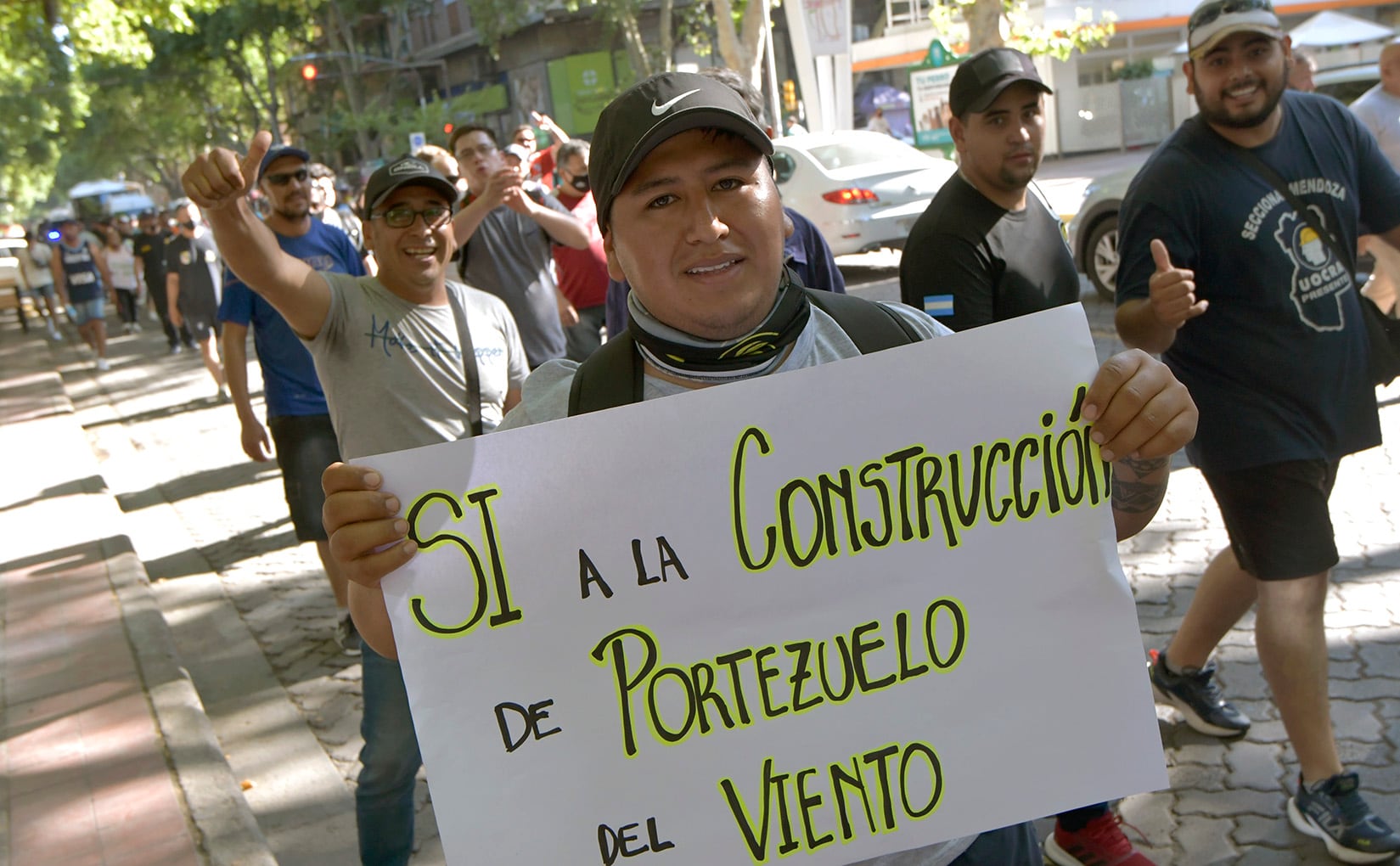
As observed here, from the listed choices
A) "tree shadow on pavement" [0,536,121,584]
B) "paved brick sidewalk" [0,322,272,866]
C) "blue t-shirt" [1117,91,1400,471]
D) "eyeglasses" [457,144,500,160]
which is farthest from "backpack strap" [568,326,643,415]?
"tree shadow on pavement" [0,536,121,584]

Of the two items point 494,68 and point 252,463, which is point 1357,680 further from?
point 494,68

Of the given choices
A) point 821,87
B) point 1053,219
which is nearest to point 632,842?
point 1053,219

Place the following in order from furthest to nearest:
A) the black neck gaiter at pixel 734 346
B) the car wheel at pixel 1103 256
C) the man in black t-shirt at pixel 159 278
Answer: the man in black t-shirt at pixel 159 278
the car wheel at pixel 1103 256
the black neck gaiter at pixel 734 346

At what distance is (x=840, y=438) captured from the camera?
1803 millimetres

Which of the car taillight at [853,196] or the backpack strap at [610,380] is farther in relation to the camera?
the car taillight at [853,196]

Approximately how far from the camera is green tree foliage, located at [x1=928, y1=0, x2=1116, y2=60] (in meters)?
16.5

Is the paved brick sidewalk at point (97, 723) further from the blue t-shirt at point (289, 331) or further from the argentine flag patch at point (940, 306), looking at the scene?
the argentine flag patch at point (940, 306)

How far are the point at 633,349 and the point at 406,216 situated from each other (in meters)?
2.05

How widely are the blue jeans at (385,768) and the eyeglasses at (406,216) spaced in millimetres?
1260

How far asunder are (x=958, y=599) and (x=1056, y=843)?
186cm

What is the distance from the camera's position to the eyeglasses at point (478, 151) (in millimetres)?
6004

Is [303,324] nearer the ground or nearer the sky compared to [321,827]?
nearer the sky

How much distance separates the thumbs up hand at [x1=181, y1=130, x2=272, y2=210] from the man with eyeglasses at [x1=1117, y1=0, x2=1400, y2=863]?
209 centimetres

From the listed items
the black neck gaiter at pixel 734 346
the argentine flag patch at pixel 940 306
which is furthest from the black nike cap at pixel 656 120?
the argentine flag patch at pixel 940 306
